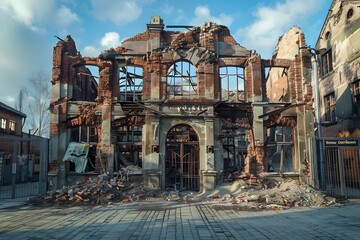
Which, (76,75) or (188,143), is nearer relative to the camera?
(188,143)

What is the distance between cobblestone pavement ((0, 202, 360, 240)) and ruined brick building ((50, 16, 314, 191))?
4359 mm

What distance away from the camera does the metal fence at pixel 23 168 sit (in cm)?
1597

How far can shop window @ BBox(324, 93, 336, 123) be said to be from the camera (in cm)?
2080

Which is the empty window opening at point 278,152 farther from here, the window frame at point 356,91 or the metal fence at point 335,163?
the metal fence at point 335,163

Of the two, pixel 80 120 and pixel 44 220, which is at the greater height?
pixel 80 120

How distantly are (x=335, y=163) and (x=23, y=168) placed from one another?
2441 cm

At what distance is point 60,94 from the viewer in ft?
57.6

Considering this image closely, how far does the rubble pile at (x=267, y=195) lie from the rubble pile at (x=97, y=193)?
3.93 m

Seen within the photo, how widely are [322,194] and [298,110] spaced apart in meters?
5.70

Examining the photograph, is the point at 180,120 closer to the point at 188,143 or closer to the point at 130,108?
the point at 188,143

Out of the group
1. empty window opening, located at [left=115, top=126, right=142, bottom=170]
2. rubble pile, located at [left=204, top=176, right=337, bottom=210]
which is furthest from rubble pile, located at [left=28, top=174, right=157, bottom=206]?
rubble pile, located at [left=204, top=176, right=337, bottom=210]

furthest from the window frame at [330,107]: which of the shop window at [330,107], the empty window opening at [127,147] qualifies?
the empty window opening at [127,147]

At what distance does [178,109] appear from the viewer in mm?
17234

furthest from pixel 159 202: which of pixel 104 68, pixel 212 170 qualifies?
pixel 104 68
